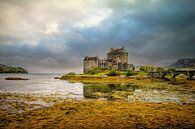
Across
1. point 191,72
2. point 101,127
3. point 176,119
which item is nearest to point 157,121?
point 176,119

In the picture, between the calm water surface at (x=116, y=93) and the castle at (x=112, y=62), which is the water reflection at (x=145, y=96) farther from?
the castle at (x=112, y=62)

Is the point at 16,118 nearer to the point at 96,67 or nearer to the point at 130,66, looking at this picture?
the point at 96,67

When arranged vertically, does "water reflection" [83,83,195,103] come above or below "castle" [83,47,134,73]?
below

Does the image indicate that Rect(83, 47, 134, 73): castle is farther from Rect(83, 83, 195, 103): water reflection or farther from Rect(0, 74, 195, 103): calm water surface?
Rect(83, 83, 195, 103): water reflection

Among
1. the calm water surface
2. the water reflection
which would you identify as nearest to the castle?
the calm water surface

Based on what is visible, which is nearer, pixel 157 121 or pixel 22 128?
pixel 22 128

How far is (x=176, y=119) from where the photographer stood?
→ 652 inches

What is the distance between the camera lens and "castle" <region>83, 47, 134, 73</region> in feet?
506

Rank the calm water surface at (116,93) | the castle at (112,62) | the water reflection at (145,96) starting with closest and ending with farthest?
the water reflection at (145,96) < the calm water surface at (116,93) < the castle at (112,62)

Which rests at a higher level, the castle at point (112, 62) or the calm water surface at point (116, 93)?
the castle at point (112, 62)

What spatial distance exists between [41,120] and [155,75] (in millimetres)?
96451

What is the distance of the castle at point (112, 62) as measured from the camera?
6078 inches

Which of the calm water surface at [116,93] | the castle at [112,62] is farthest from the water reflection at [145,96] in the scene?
the castle at [112,62]

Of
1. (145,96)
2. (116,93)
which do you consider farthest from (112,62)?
(145,96)
